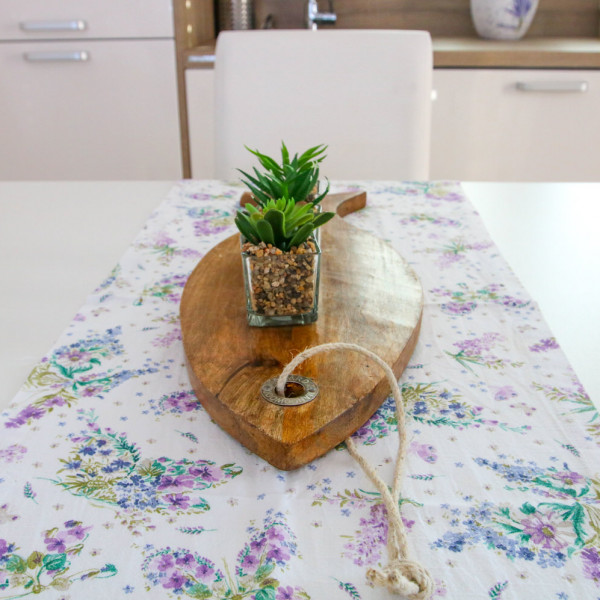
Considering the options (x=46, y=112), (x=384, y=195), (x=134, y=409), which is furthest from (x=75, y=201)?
(x=46, y=112)

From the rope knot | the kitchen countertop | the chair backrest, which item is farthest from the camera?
the kitchen countertop

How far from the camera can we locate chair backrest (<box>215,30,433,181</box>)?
1392 millimetres

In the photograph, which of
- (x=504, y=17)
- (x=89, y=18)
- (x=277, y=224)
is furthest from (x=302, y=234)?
(x=504, y=17)

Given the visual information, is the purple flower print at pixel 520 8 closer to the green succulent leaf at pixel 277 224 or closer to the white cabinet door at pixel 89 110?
the white cabinet door at pixel 89 110

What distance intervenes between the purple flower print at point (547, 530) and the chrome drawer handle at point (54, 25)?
2.17 metres

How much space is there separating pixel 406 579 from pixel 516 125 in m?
1.99

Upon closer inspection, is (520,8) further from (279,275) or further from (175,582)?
(175,582)

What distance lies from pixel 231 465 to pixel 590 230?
0.80m

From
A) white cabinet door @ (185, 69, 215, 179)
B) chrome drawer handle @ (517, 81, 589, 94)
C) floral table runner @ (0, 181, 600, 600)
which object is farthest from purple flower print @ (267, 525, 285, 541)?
chrome drawer handle @ (517, 81, 589, 94)

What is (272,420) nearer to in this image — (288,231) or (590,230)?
(288,231)

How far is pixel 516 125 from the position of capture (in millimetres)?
2156

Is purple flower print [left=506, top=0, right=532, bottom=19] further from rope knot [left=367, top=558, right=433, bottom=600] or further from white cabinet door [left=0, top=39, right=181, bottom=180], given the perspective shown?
rope knot [left=367, top=558, right=433, bottom=600]

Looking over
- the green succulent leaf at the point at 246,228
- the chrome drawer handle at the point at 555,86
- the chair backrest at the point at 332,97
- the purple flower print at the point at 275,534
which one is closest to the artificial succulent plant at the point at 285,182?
the green succulent leaf at the point at 246,228

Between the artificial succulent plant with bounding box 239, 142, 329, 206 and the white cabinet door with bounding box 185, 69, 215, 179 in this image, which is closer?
the artificial succulent plant with bounding box 239, 142, 329, 206
